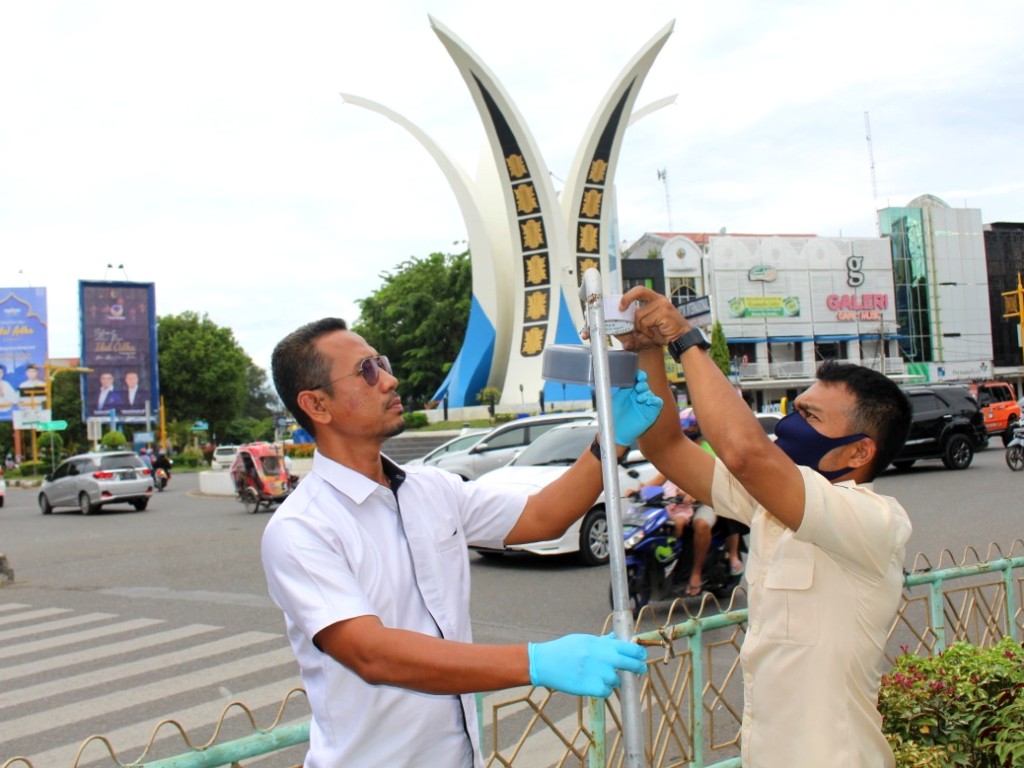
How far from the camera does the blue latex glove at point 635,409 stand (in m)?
2.28

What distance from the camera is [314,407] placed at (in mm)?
2084

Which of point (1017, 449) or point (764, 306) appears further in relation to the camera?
point (764, 306)

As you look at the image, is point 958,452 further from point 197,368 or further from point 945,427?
point 197,368

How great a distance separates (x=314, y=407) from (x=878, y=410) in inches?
52.6

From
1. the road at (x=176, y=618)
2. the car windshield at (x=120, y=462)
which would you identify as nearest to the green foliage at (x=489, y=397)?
the car windshield at (x=120, y=462)

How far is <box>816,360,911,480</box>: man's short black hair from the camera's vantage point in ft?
7.48

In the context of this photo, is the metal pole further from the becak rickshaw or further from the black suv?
the black suv

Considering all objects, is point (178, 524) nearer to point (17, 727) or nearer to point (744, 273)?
point (17, 727)

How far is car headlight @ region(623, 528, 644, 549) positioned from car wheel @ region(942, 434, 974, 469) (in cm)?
1273

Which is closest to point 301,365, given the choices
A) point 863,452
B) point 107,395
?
point 863,452

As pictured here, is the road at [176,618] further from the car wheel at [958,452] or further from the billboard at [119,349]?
the billboard at [119,349]

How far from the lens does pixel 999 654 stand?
3111 mm

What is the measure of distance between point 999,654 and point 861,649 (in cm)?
133

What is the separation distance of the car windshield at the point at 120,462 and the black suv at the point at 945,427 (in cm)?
1626
